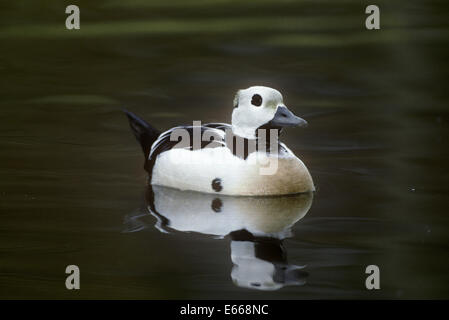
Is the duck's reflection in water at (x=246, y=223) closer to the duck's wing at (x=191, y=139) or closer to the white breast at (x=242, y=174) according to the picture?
the white breast at (x=242, y=174)

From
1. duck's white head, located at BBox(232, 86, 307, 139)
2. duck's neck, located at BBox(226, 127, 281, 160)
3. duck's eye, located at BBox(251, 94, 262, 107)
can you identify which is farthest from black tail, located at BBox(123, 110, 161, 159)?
duck's eye, located at BBox(251, 94, 262, 107)

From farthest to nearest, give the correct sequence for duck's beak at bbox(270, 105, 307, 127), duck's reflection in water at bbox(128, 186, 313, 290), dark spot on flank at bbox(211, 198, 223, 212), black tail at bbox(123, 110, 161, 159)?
1. black tail at bbox(123, 110, 161, 159)
2. duck's beak at bbox(270, 105, 307, 127)
3. dark spot on flank at bbox(211, 198, 223, 212)
4. duck's reflection in water at bbox(128, 186, 313, 290)

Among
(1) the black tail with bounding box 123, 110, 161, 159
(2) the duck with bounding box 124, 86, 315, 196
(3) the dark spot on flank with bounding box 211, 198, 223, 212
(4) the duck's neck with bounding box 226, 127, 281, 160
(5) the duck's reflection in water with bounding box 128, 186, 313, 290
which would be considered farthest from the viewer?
(1) the black tail with bounding box 123, 110, 161, 159

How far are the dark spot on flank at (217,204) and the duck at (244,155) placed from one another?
0.46 ft

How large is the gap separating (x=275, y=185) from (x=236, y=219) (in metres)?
0.85

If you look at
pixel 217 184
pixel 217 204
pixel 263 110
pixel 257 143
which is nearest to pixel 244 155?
pixel 257 143

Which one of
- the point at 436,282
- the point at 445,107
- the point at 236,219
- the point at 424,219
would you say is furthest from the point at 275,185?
the point at 445,107

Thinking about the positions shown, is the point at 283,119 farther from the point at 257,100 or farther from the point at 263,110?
the point at 257,100

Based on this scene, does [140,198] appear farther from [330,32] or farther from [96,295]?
[330,32]

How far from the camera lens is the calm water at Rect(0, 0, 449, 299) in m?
8.02

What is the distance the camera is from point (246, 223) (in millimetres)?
8984

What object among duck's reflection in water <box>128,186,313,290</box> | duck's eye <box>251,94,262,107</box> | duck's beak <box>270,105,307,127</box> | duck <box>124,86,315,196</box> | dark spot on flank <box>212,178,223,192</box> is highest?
duck's eye <box>251,94,262,107</box>

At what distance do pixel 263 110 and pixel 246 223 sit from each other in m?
1.30

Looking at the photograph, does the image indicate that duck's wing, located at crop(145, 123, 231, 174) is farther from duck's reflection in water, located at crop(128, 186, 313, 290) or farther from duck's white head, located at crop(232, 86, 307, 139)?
duck's reflection in water, located at crop(128, 186, 313, 290)
